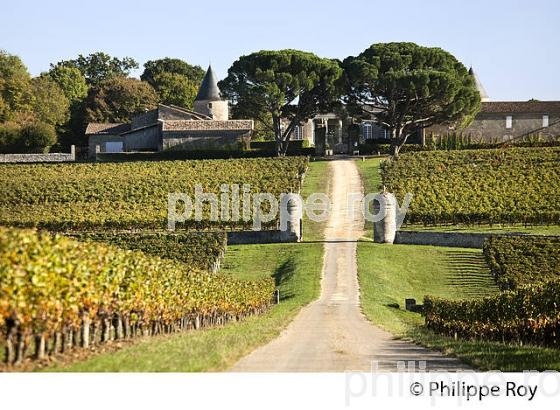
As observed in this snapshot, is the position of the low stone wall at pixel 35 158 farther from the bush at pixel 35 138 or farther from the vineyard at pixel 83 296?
the vineyard at pixel 83 296

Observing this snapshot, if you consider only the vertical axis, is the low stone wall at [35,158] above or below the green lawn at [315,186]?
above

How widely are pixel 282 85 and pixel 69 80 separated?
116 feet

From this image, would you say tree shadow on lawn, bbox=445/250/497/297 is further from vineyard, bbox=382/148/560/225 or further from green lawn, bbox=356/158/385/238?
green lawn, bbox=356/158/385/238

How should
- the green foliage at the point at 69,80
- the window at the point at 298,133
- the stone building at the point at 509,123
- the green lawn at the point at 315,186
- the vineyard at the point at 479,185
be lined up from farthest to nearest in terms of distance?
1. the green foliage at the point at 69,80
2. the window at the point at 298,133
3. the stone building at the point at 509,123
4. the vineyard at the point at 479,185
5. the green lawn at the point at 315,186

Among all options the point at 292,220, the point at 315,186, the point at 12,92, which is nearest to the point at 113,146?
the point at 12,92

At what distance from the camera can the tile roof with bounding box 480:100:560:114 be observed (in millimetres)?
77500

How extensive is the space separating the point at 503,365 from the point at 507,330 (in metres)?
6.61

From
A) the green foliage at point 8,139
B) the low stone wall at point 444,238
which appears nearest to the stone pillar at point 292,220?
the low stone wall at point 444,238

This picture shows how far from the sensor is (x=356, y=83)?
6862 centimetres

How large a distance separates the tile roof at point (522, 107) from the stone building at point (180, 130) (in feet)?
60.1

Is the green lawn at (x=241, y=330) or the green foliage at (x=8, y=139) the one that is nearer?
the green lawn at (x=241, y=330)

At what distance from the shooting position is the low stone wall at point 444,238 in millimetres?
43969
